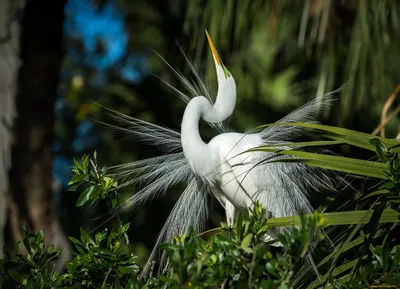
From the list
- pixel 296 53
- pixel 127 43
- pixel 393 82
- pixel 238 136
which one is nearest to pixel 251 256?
pixel 238 136

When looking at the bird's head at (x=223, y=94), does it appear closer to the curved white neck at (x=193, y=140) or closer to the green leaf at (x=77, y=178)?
the curved white neck at (x=193, y=140)

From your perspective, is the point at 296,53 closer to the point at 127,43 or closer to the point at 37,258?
the point at 127,43

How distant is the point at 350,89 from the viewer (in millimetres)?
2873

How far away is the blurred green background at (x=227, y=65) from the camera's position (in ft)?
9.41

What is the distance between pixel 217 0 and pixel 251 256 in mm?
2170

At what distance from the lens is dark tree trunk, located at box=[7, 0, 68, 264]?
2.55m

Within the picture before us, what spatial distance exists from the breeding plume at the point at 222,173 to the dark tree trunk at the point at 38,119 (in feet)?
3.14

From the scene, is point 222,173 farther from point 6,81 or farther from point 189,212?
point 6,81

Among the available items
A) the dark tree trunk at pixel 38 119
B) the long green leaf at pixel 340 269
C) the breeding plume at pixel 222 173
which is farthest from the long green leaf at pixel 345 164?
the dark tree trunk at pixel 38 119

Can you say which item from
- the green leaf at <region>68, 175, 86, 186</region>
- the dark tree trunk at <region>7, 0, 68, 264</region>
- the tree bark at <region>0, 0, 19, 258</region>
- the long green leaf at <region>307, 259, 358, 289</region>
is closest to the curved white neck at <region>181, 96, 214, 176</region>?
the green leaf at <region>68, 175, 86, 186</region>

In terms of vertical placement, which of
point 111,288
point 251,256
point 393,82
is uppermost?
point 251,256

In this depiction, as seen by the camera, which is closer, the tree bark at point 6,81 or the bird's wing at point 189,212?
the bird's wing at point 189,212

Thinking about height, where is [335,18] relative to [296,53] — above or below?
above

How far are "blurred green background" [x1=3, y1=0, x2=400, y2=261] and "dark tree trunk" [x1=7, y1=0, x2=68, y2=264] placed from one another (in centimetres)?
19
